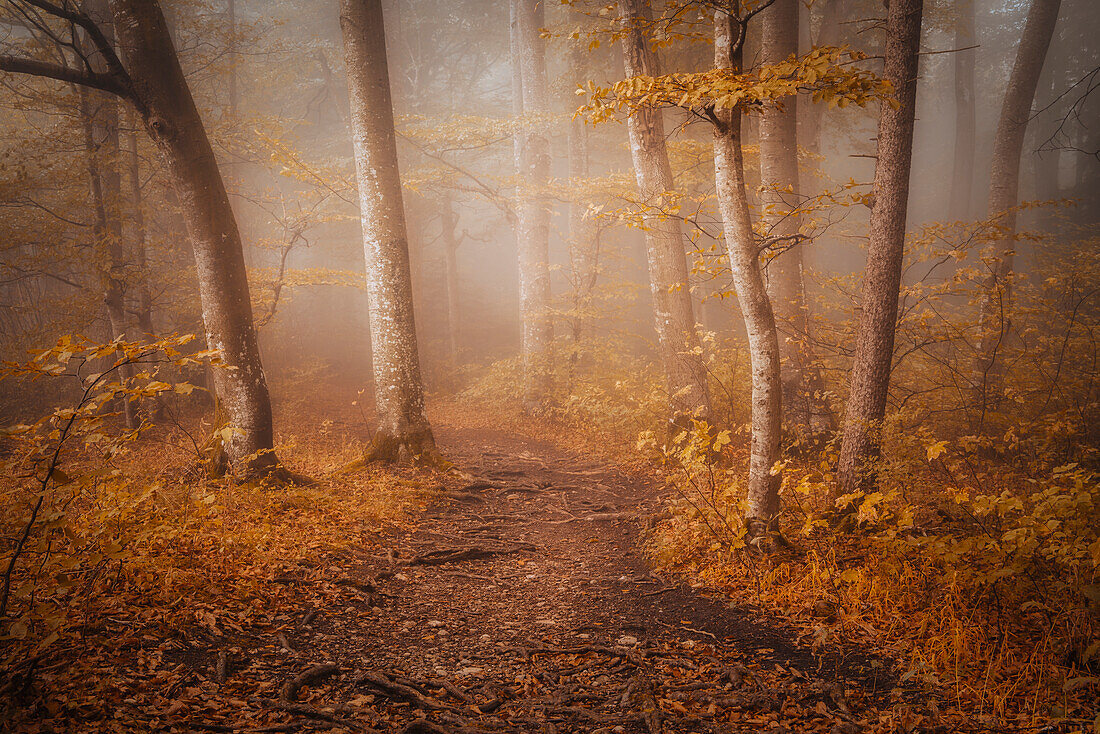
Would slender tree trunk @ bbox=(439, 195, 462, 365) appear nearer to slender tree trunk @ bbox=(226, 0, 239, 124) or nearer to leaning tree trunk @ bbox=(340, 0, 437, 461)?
slender tree trunk @ bbox=(226, 0, 239, 124)

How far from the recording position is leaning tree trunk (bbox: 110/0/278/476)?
6.14m

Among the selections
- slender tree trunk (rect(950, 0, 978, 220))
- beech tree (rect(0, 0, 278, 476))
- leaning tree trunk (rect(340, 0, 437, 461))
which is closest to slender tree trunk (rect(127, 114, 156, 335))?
beech tree (rect(0, 0, 278, 476))

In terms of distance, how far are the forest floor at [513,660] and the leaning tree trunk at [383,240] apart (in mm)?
2597

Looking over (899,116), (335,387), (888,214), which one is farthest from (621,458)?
(335,387)

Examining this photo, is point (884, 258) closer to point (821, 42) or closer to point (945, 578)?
A: point (945, 578)

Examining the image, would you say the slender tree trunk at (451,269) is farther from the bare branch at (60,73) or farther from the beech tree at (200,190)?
the bare branch at (60,73)

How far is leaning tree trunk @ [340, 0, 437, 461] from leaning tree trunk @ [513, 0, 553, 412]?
545 centimetres

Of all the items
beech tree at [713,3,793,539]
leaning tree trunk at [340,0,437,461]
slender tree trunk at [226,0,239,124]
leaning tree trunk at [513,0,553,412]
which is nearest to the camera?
beech tree at [713,3,793,539]

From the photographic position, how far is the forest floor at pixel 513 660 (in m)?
3.12

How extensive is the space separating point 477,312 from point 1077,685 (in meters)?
28.7

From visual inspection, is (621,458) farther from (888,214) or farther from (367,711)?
(367,711)

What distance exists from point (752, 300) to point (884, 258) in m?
1.67

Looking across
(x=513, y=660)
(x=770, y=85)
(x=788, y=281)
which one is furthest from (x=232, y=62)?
(x=513, y=660)

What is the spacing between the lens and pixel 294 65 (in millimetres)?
21203
